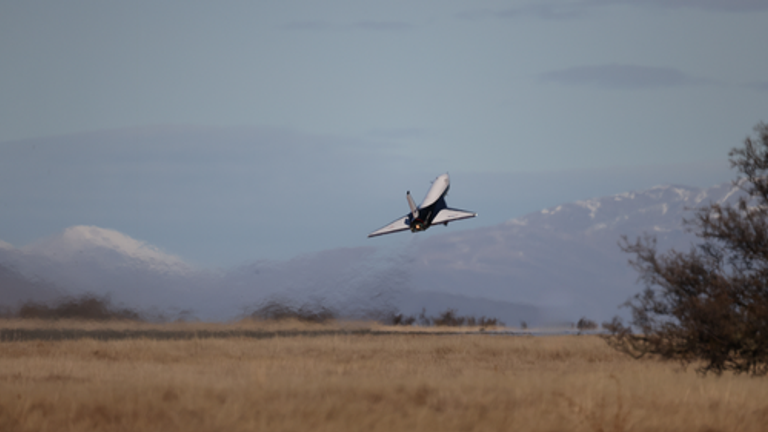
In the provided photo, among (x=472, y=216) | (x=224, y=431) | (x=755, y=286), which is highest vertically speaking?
(x=472, y=216)

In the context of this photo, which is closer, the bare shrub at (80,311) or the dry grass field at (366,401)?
the dry grass field at (366,401)

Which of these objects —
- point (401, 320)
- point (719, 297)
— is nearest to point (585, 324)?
point (401, 320)

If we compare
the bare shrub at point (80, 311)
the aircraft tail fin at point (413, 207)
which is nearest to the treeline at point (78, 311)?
the bare shrub at point (80, 311)

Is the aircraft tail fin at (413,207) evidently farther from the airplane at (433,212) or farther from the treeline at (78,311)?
the treeline at (78,311)

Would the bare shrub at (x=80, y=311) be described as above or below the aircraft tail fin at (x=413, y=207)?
below

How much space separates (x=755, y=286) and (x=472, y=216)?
26.4 meters

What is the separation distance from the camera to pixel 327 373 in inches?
1196

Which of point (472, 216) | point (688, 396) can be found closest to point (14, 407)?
point (688, 396)

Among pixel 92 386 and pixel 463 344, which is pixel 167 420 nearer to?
pixel 92 386

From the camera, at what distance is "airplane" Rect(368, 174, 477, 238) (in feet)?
177

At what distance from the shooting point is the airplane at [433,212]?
177ft

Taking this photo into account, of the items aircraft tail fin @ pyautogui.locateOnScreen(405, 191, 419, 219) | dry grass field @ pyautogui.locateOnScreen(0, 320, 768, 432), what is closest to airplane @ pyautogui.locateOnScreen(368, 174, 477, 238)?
aircraft tail fin @ pyautogui.locateOnScreen(405, 191, 419, 219)

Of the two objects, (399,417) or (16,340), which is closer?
(399,417)

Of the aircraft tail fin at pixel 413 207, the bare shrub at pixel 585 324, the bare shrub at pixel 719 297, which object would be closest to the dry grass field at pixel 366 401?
the bare shrub at pixel 719 297
